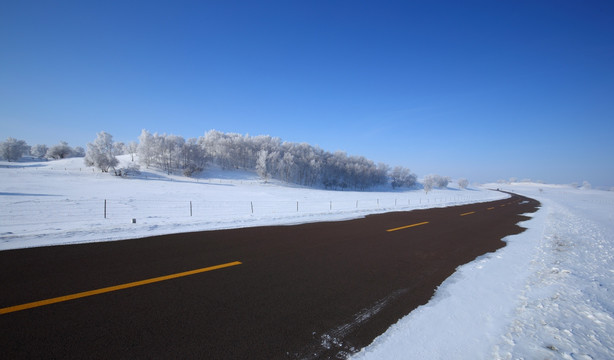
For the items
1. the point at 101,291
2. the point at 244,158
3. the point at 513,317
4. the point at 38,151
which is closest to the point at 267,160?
the point at 244,158

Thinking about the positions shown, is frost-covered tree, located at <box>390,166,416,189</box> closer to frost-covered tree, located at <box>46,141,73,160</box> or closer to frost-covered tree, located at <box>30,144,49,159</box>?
frost-covered tree, located at <box>46,141,73,160</box>

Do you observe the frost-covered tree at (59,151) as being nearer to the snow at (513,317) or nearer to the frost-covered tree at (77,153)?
the frost-covered tree at (77,153)

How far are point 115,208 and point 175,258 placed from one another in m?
16.4

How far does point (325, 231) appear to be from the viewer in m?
9.70

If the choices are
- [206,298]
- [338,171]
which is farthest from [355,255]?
[338,171]

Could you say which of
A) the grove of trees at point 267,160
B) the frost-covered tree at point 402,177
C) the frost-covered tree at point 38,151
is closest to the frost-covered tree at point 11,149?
the frost-covered tree at point 38,151

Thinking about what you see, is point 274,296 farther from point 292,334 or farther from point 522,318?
point 522,318

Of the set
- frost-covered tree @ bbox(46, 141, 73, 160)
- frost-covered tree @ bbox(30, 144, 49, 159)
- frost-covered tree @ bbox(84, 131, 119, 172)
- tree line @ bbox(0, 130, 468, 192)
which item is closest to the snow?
tree line @ bbox(0, 130, 468, 192)

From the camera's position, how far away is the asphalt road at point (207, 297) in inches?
107

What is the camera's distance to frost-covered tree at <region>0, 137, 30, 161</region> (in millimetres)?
73250

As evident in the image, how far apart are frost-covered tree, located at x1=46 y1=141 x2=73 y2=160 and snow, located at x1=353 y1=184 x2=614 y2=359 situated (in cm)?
12735

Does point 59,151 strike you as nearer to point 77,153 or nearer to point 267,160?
point 77,153

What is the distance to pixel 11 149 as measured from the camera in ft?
244

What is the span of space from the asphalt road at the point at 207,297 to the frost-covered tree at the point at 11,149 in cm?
11061
